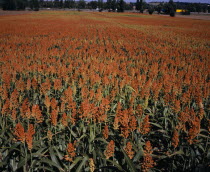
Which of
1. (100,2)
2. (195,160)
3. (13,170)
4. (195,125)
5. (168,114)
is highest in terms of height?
(100,2)

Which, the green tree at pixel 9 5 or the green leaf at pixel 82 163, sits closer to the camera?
the green leaf at pixel 82 163

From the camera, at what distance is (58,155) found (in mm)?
3363

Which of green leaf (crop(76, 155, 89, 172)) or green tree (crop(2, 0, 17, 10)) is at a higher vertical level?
green tree (crop(2, 0, 17, 10))

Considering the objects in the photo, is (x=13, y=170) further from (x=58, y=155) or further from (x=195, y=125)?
→ (x=195, y=125)

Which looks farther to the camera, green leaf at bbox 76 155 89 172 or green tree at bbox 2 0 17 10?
green tree at bbox 2 0 17 10

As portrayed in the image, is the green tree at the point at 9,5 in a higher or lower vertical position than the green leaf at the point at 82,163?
higher

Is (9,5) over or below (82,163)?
over

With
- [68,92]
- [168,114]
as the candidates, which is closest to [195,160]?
[168,114]

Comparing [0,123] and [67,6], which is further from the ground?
[67,6]

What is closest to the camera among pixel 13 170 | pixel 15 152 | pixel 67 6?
pixel 13 170

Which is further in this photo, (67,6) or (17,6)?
(67,6)

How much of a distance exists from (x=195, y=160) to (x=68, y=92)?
286cm

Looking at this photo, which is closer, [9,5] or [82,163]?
[82,163]

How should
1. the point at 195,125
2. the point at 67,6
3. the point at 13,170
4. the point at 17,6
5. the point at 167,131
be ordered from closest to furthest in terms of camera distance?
the point at 195,125 < the point at 13,170 < the point at 167,131 < the point at 17,6 < the point at 67,6
